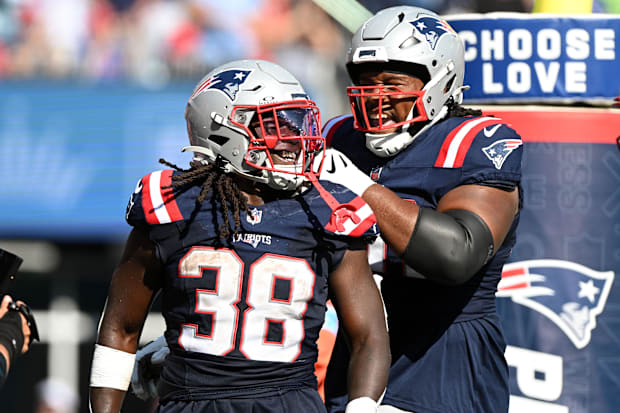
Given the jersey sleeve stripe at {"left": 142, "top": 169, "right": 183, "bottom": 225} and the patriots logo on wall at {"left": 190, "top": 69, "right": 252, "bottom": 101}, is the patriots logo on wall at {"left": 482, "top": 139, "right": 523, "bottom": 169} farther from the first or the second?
the jersey sleeve stripe at {"left": 142, "top": 169, "right": 183, "bottom": 225}

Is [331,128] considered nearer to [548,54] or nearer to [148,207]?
[548,54]

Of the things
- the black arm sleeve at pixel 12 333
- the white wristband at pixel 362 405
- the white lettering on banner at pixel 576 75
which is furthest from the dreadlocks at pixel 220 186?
the white lettering on banner at pixel 576 75

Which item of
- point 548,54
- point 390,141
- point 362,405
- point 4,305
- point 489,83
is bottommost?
point 362,405

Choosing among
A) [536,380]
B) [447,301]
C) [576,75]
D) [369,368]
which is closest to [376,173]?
[447,301]

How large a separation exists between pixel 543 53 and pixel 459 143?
96 centimetres

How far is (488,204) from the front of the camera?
3.01m

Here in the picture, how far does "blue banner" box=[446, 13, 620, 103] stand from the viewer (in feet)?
12.6

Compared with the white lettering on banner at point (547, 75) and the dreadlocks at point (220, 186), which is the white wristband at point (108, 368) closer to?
the dreadlocks at point (220, 186)

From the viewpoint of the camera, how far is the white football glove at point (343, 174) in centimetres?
284

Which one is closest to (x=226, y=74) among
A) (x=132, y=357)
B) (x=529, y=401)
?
(x=132, y=357)

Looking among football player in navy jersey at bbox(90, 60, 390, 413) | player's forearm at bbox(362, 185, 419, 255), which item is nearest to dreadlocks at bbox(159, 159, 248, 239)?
football player in navy jersey at bbox(90, 60, 390, 413)

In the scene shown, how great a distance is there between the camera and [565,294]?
3.87 metres

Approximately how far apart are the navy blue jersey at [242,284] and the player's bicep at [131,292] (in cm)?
5

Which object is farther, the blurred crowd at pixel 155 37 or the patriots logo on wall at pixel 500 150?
the blurred crowd at pixel 155 37
